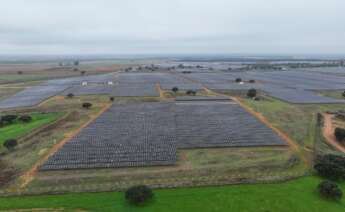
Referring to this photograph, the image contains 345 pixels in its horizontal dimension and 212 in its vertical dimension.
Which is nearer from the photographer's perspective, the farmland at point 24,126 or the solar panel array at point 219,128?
the solar panel array at point 219,128

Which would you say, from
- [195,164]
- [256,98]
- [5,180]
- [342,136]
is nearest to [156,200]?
[195,164]

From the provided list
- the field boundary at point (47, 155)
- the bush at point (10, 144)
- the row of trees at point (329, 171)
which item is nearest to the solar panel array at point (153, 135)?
the field boundary at point (47, 155)

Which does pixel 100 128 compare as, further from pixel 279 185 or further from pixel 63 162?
pixel 279 185

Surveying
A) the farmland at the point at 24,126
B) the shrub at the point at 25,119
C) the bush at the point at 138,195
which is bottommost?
the bush at the point at 138,195

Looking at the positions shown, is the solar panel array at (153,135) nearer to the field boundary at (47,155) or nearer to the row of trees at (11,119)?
the field boundary at (47,155)

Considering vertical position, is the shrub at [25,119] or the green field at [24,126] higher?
the shrub at [25,119]

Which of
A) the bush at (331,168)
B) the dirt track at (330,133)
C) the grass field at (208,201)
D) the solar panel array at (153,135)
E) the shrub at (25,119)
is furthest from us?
the shrub at (25,119)
